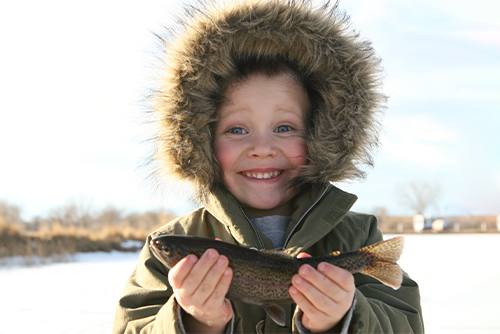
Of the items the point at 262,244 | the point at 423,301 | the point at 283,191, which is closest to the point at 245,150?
the point at 283,191

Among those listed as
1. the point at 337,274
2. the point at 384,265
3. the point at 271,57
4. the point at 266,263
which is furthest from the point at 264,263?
the point at 271,57

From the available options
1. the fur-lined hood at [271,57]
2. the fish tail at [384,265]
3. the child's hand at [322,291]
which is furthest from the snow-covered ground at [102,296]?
the child's hand at [322,291]

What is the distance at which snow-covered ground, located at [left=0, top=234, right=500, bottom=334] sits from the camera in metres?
5.42

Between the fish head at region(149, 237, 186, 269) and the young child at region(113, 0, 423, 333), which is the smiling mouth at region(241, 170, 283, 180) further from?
the fish head at region(149, 237, 186, 269)

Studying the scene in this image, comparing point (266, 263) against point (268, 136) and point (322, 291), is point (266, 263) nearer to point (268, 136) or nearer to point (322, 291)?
point (322, 291)

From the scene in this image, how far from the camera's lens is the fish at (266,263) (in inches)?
73.4

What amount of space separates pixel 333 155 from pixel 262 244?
0.85 m

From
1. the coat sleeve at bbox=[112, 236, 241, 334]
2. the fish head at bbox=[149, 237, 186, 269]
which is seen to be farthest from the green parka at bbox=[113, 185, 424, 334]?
the fish head at bbox=[149, 237, 186, 269]

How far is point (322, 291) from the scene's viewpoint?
6.32ft

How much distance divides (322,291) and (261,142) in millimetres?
1171

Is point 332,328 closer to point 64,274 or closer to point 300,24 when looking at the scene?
point 300,24

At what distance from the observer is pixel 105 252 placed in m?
14.5

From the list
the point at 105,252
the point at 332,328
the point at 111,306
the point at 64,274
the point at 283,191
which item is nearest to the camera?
the point at 332,328

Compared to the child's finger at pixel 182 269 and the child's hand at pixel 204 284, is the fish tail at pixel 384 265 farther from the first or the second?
the child's finger at pixel 182 269
